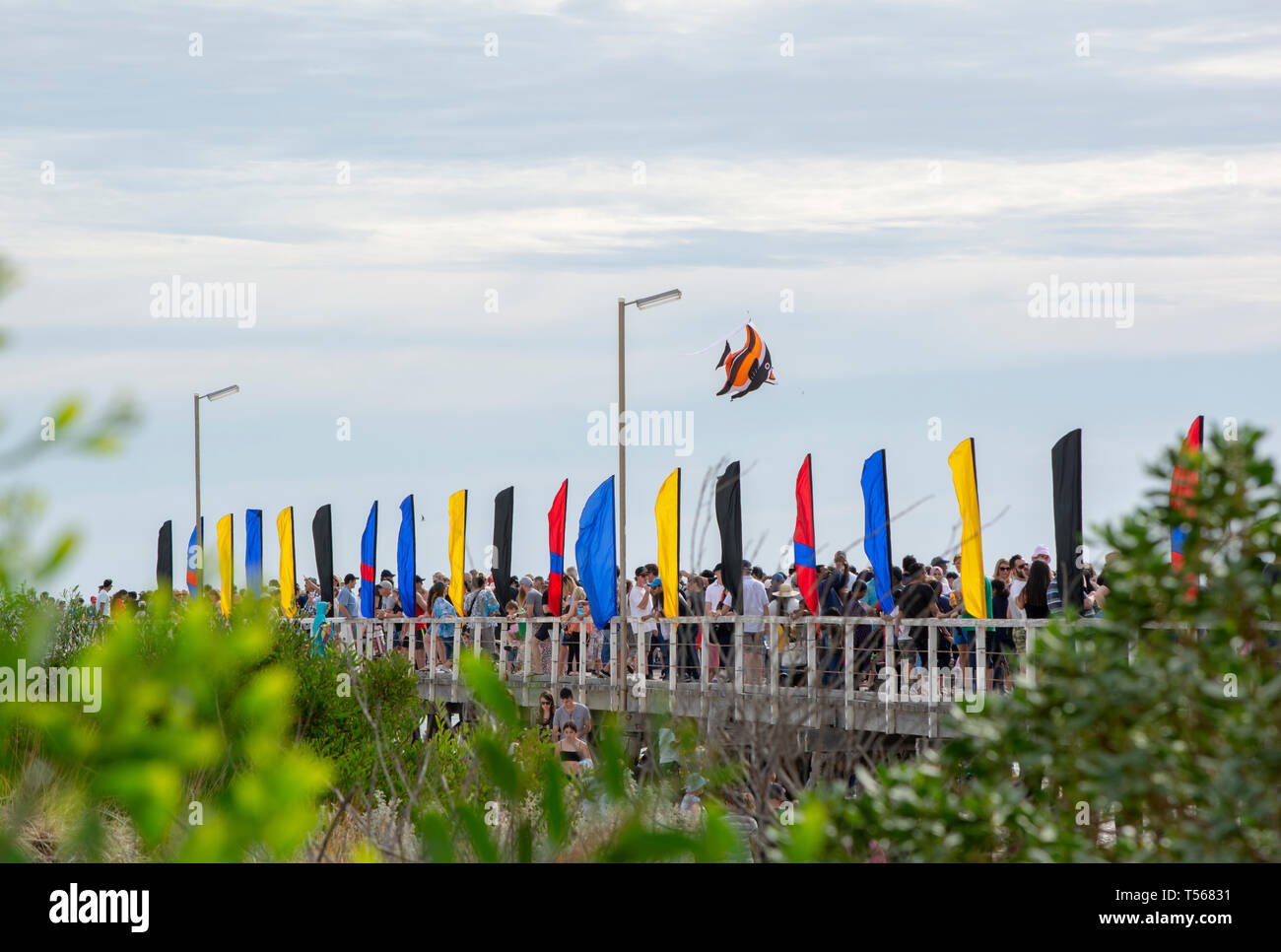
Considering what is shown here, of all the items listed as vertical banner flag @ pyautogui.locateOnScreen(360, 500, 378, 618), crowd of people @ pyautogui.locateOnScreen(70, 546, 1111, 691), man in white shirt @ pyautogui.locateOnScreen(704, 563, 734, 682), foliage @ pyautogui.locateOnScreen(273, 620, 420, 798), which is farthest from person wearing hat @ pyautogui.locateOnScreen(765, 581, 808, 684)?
vertical banner flag @ pyautogui.locateOnScreen(360, 500, 378, 618)

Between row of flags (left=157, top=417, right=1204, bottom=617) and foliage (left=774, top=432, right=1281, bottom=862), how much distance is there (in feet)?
18.2

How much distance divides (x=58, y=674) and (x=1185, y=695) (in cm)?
212

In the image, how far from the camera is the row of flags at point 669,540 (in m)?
18.2

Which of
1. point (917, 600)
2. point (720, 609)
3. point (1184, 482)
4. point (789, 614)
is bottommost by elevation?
point (720, 609)

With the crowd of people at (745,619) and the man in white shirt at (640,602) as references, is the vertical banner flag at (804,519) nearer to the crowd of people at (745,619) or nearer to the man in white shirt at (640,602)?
the crowd of people at (745,619)

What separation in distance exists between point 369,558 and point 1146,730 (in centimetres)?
3411

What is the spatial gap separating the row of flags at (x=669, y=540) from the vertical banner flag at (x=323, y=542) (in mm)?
25

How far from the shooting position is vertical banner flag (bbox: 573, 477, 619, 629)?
24875mm

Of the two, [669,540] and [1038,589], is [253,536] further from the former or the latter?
[1038,589]

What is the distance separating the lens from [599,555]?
2533 cm

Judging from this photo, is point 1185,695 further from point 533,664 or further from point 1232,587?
point 533,664

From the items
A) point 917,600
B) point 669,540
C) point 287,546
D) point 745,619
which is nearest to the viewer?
point 917,600

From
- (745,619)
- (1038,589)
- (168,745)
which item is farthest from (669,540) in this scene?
(168,745)
